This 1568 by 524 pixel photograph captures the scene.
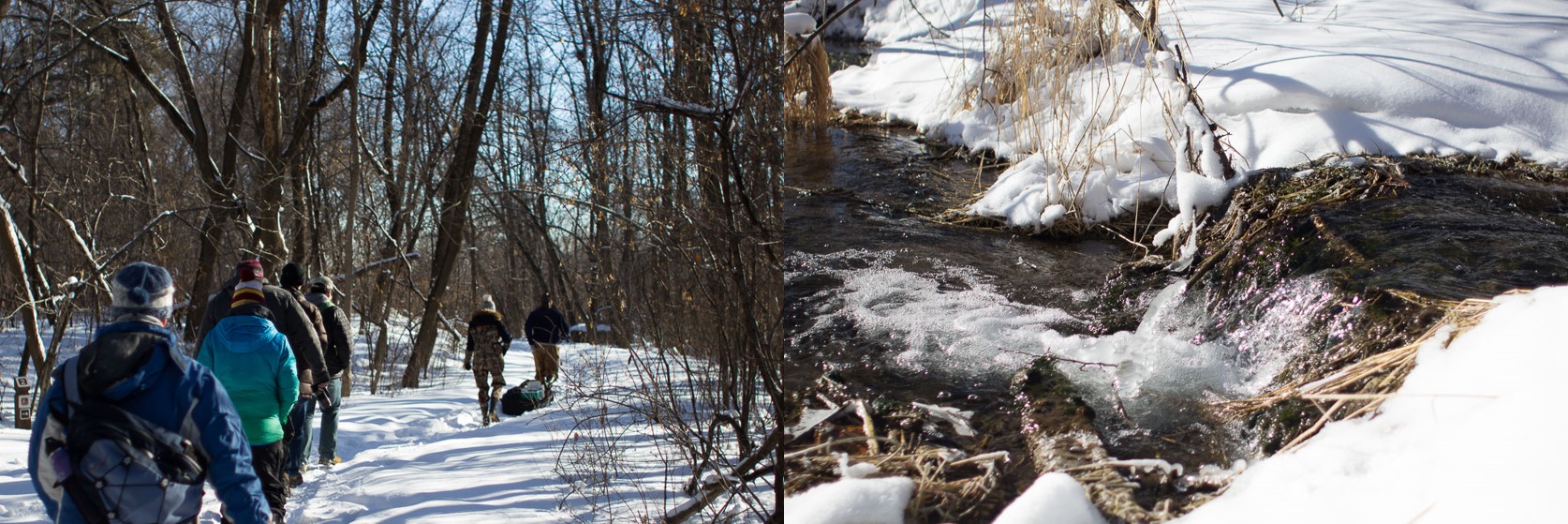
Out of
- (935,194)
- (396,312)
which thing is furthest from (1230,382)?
(396,312)

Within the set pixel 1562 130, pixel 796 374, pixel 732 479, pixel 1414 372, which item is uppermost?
pixel 1562 130

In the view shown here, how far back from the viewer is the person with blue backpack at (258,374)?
395 cm

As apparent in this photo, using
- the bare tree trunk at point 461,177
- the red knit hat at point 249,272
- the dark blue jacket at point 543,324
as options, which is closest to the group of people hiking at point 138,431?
the red knit hat at point 249,272

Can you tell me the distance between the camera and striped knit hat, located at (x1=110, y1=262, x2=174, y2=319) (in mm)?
2572

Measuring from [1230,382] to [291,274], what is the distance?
4.44 meters

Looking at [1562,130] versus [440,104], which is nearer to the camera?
[1562,130]

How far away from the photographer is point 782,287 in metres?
3.18

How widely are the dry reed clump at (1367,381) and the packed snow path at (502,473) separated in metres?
1.95

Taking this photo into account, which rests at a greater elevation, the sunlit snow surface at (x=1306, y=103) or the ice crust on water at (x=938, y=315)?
the sunlit snow surface at (x=1306, y=103)

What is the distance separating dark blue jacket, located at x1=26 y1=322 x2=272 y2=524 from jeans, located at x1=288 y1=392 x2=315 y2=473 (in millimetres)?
2266

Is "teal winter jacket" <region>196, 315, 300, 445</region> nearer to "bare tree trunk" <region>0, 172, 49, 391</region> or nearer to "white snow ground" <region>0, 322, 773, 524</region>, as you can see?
"white snow ground" <region>0, 322, 773, 524</region>

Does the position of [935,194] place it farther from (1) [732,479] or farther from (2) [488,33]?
(2) [488,33]

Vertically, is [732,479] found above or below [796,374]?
below

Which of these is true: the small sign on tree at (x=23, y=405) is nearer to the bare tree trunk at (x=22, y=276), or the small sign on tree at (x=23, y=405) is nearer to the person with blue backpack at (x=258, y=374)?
the bare tree trunk at (x=22, y=276)
